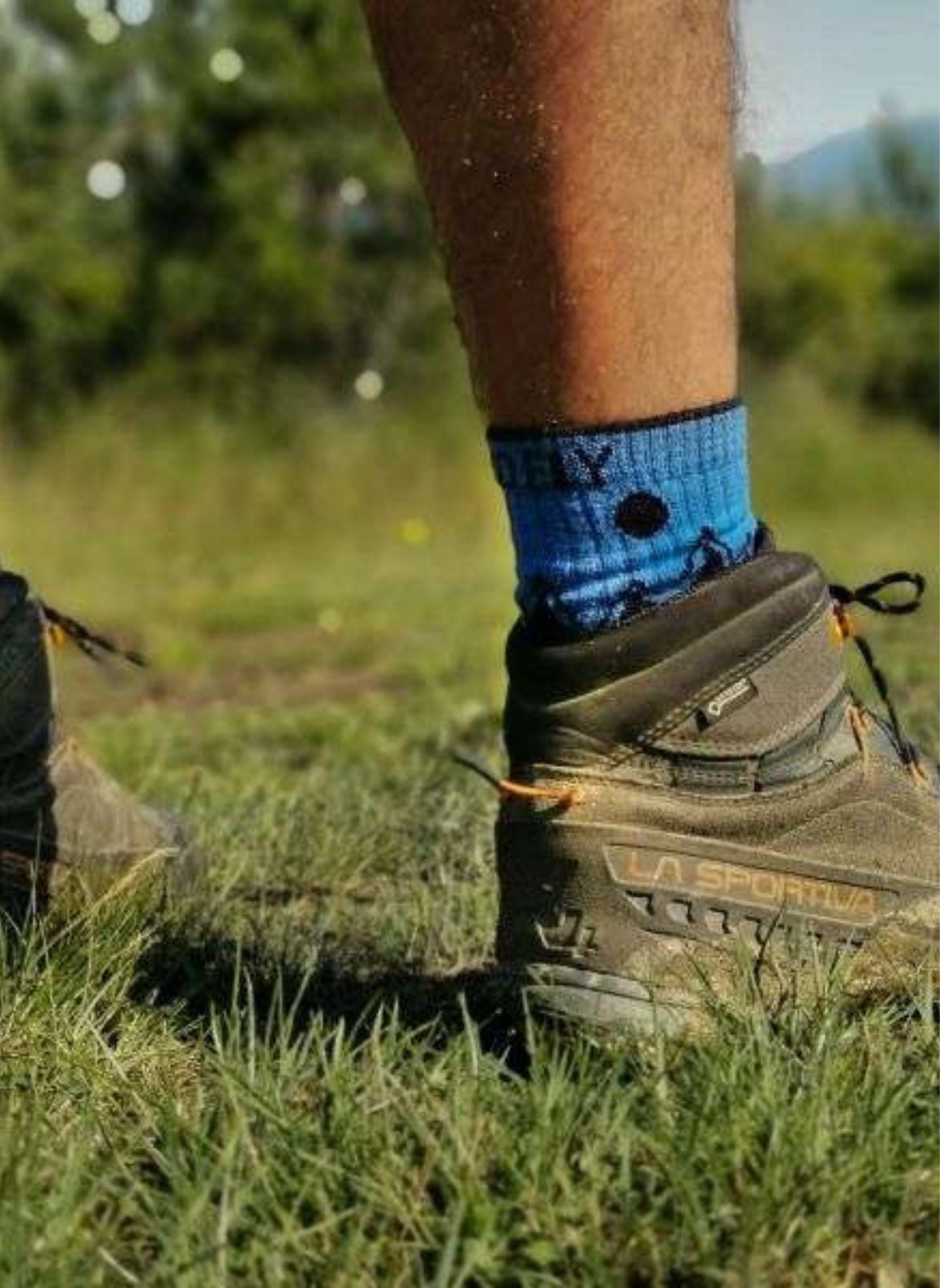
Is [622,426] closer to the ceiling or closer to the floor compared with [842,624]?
closer to the ceiling

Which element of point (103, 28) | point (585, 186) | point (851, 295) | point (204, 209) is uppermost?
point (103, 28)

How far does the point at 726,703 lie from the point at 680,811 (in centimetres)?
8

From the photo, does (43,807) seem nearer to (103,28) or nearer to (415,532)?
(415,532)

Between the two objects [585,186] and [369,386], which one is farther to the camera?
[369,386]

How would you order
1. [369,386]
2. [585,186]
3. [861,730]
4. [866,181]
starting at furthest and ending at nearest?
[866,181] → [369,386] → [861,730] → [585,186]

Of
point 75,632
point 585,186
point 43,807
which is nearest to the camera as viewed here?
point 585,186

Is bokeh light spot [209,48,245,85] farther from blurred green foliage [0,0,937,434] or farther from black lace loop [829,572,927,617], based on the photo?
black lace loop [829,572,927,617]

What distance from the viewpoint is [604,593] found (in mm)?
1398

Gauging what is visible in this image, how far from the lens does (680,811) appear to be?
1411mm

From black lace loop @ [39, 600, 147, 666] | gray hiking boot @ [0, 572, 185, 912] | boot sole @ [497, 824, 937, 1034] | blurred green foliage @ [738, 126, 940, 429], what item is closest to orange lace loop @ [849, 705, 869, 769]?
boot sole @ [497, 824, 937, 1034]

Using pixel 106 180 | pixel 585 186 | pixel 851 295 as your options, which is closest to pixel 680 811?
pixel 585 186

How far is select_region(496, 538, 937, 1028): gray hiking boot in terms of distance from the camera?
139 cm

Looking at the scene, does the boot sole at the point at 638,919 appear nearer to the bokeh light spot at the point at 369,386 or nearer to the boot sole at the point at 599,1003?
the boot sole at the point at 599,1003

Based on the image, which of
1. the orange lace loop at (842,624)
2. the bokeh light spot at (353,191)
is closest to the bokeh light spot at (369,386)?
the bokeh light spot at (353,191)
